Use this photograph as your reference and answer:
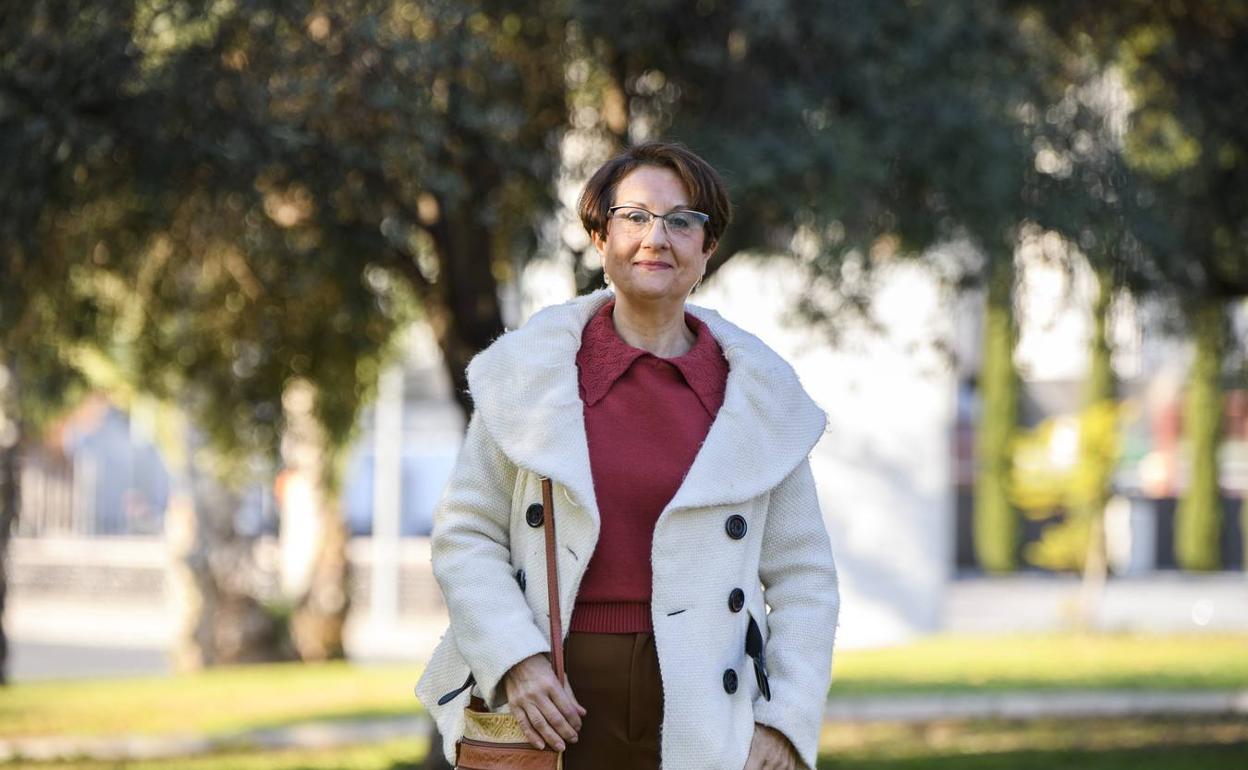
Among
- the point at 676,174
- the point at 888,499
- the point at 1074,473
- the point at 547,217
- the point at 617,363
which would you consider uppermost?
the point at 547,217

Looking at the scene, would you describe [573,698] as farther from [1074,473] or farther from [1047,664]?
[1074,473]

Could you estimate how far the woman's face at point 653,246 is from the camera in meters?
3.28

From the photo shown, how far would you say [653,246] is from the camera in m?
3.27

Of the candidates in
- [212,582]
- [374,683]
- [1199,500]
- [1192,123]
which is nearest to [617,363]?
[1192,123]

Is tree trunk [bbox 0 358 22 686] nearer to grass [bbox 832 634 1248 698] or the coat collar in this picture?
grass [bbox 832 634 1248 698]

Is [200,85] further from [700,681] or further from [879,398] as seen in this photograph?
[879,398]

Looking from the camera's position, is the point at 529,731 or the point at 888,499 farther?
the point at 888,499

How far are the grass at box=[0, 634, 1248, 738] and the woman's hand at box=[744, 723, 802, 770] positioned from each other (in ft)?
36.2

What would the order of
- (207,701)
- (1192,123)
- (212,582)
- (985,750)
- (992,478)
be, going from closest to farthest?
(1192,123)
(985,750)
(207,701)
(212,582)
(992,478)

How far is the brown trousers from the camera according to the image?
318cm

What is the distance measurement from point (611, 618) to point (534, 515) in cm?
23

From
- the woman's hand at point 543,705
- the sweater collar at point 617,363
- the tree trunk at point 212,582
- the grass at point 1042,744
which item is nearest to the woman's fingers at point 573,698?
Result: the woman's hand at point 543,705

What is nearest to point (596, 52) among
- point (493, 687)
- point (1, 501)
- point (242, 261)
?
point (242, 261)

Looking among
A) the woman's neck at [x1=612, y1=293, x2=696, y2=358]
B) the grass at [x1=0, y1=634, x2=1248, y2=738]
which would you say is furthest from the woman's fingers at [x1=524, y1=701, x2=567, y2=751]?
the grass at [x1=0, y1=634, x2=1248, y2=738]
